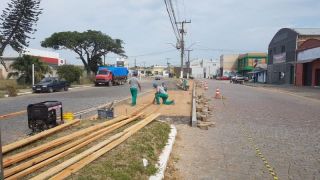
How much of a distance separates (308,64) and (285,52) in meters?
11.1

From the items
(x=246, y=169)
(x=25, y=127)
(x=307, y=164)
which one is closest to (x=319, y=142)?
(x=307, y=164)

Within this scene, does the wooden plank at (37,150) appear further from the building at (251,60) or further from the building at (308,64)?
the building at (251,60)

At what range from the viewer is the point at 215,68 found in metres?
165

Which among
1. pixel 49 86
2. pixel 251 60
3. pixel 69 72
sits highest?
pixel 251 60

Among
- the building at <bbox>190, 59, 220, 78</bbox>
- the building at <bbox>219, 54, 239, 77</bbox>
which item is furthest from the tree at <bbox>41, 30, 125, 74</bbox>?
the building at <bbox>190, 59, 220, 78</bbox>

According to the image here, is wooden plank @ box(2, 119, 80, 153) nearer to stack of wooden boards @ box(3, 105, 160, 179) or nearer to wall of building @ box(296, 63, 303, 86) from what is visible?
stack of wooden boards @ box(3, 105, 160, 179)

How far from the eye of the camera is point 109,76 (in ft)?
180

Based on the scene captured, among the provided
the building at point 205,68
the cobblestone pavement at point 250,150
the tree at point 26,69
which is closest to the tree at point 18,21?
the tree at point 26,69

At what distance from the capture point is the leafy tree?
52.8 meters

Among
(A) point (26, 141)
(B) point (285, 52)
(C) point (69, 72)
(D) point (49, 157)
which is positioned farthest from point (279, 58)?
(D) point (49, 157)

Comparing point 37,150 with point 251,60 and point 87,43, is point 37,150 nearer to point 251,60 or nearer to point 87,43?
point 87,43

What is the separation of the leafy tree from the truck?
8.78 feet

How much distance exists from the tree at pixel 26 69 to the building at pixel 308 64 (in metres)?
31.8

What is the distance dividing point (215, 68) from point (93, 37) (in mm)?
93959
